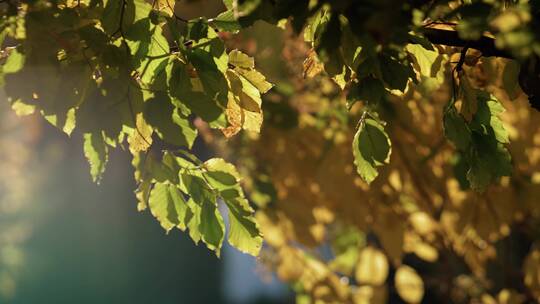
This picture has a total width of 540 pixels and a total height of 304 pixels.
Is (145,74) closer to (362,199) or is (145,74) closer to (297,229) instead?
(362,199)

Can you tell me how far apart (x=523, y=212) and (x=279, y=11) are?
238 centimetres

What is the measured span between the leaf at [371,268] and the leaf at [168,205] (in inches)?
79.6

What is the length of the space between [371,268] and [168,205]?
7.08 feet

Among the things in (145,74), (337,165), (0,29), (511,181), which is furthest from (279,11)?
(511,181)

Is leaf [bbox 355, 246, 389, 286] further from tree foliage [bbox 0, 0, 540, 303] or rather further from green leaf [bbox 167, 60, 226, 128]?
green leaf [bbox 167, 60, 226, 128]

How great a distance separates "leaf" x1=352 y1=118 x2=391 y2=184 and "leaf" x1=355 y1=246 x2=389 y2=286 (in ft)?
6.42

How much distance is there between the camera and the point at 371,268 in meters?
3.74

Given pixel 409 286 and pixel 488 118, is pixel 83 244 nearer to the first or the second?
pixel 409 286

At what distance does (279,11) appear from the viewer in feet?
4.43

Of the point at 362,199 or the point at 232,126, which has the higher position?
the point at 232,126

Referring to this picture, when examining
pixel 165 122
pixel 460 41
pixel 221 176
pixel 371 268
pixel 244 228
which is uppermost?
pixel 460 41

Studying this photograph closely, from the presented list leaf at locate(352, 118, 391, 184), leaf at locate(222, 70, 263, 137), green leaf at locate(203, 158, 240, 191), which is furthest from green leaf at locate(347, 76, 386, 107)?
green leaf at locate(203, 158, 240, 191)

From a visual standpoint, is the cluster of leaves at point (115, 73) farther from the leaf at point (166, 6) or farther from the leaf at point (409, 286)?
the leaf at point (409, 286)

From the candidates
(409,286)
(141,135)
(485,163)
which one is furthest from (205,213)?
(409,286)
